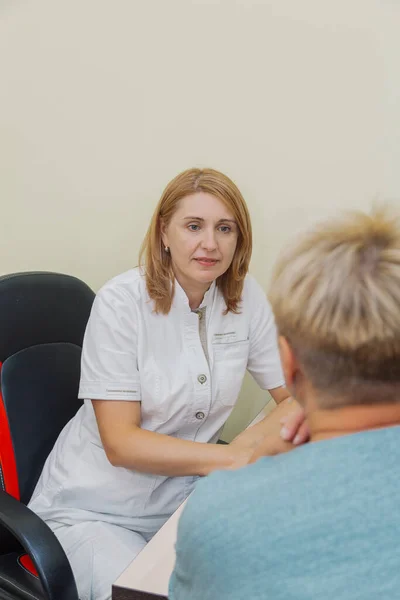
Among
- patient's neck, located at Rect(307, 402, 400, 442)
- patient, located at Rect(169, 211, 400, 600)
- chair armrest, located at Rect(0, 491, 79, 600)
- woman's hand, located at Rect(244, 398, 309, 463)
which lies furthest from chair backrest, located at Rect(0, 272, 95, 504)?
patient's neck, located at Rect(307, 402, 400, 442)

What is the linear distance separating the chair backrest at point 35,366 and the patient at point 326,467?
94 centimetres

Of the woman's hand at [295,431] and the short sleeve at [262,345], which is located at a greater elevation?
the woman's hand at [295,431]

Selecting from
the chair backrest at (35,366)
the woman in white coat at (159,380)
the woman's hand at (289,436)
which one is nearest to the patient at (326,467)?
the woman's hand at (289,436)

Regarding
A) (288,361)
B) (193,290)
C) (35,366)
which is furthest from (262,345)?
(288,361)

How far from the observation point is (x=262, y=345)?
5.79 feet

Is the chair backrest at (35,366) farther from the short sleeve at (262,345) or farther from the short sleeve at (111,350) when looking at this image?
the short sleeve at (262,345)

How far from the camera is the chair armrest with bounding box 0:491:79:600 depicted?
3.96ft

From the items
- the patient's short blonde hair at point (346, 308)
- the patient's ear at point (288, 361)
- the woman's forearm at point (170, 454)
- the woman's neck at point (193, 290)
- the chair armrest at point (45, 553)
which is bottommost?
the chair armrest at point (45, 553)

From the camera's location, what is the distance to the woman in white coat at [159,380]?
4.76 ft

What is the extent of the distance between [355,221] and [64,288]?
111 centimetres

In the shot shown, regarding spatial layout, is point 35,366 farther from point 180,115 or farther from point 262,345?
point 180,115

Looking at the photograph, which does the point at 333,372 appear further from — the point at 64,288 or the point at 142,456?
the point at 64,288

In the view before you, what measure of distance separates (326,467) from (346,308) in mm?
167

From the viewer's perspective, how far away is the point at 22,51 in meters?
2.12
